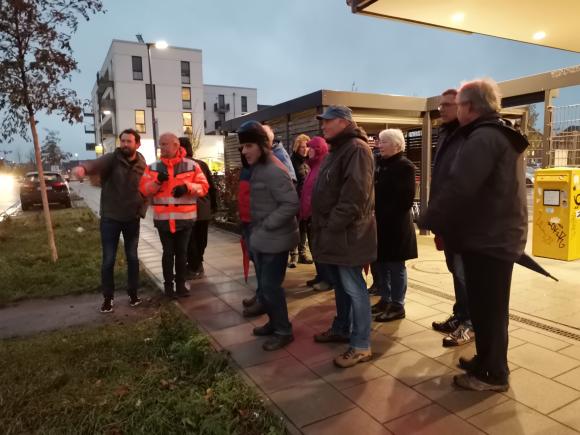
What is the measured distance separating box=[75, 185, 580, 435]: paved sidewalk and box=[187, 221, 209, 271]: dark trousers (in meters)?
1.03

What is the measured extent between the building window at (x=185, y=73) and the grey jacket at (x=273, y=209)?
4822 centimetres

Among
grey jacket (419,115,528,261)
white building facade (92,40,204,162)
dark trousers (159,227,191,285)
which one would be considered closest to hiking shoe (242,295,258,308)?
dark trousers (159,227,191,285)

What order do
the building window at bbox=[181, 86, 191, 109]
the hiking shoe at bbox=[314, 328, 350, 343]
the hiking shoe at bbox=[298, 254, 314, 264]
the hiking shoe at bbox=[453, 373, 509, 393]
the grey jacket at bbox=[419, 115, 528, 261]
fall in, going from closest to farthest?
the grey jacket at bbox=[419, 115, 528, 261] → the hiking shoe at bbox=[453, 373, 509, 393] → the hiking shoe at bbox=[314, 328, 350, 343] → the hiking shoe at bbox=[298, 254, 314, 264] → the building window at bbox=[181, 86, 191, 109]

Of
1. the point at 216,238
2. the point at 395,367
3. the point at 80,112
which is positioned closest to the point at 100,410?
the point at 395,367

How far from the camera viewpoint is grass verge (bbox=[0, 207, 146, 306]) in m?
6.12

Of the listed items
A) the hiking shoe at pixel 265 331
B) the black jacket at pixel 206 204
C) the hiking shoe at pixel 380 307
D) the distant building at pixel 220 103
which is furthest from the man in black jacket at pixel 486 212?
the distant building at pixel 220 103

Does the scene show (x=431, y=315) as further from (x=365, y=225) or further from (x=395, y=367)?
(x=365, y=225)

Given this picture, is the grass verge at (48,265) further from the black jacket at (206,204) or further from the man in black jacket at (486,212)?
the man in black jacket at (486,212)

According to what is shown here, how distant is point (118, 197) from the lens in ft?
17.0

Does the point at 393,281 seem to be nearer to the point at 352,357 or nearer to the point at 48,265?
the point at 352,357

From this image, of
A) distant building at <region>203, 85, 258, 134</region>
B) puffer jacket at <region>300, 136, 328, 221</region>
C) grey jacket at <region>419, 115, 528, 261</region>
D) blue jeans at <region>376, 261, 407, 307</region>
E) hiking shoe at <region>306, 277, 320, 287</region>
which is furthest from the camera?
distant building at <region>203, 85, 258, 134</region>

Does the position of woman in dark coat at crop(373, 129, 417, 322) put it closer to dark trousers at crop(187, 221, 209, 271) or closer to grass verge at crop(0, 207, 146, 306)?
dark trousers at crop(187, 221, 209, 271)

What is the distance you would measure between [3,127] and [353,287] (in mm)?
6944

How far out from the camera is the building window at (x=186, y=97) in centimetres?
4862
